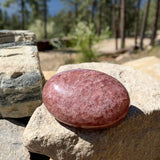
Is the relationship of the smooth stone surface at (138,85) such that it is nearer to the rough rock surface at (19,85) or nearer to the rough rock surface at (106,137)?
→ the rough rock surface at (106,137)

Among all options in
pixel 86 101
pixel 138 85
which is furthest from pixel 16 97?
pixel 138 85

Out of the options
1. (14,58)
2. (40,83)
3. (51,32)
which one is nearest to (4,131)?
(40,83)

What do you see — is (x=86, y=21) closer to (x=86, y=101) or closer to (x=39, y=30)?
(x=39, y=30)

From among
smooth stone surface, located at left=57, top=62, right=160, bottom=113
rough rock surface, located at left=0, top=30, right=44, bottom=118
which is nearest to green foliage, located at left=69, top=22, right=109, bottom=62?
smooth stone surface, located at left=57, top=62, right=160, bottom=113

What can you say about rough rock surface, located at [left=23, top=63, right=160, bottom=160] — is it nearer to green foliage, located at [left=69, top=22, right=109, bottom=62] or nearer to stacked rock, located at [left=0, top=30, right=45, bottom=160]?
stacked rock, located at [left=0, top=30, right=45, bottom=160]

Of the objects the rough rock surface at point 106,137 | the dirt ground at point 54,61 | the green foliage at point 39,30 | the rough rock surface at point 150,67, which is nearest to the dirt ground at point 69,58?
the dirt ground at point 54,61

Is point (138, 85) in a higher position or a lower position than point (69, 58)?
higher

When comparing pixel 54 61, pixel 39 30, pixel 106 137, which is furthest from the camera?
pixel 39 30
